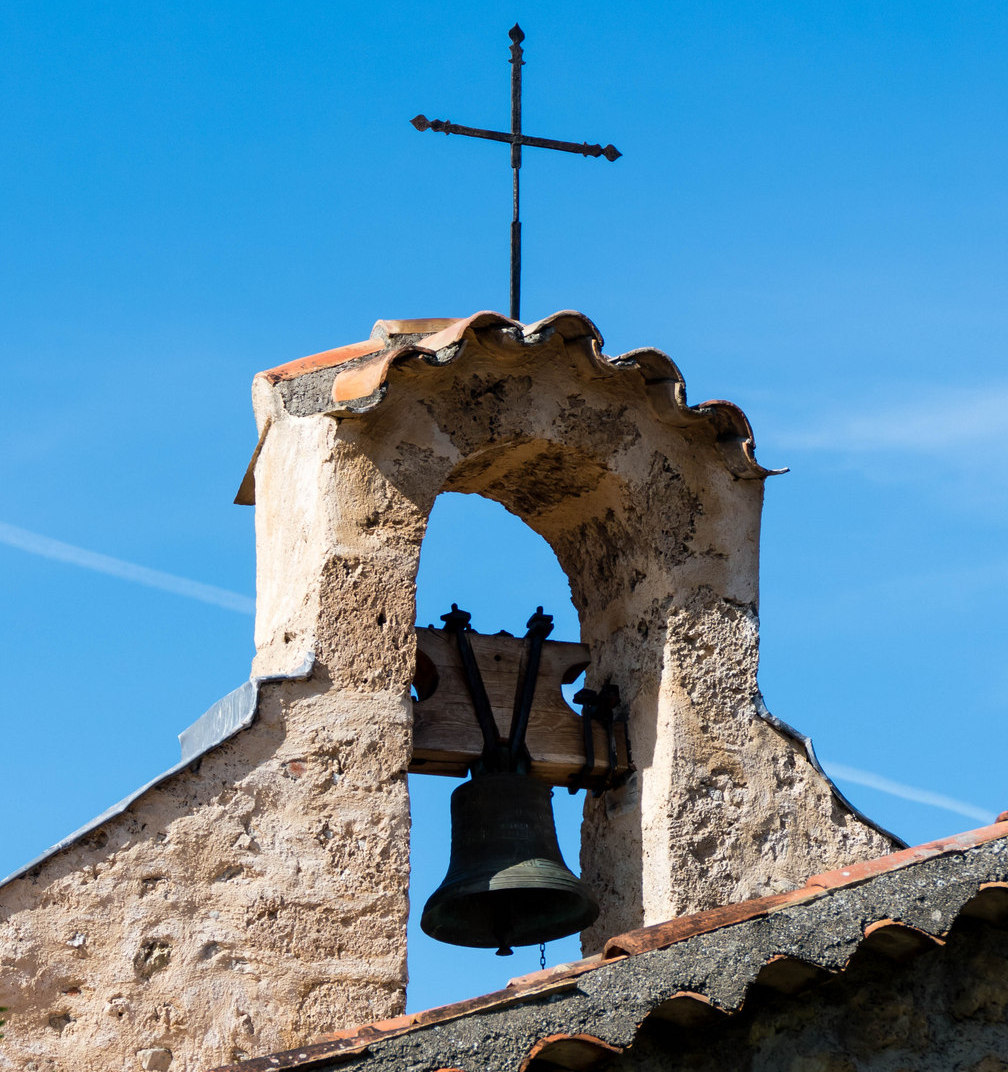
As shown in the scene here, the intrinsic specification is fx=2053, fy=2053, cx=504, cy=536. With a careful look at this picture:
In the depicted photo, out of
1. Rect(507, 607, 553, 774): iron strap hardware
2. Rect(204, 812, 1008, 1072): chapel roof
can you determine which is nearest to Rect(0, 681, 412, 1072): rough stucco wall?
Rect(507, 607, 553, 774): iron strap hardware

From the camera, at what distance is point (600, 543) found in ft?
21.1

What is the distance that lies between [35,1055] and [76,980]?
203 millimetres

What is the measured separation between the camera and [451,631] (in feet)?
20.3

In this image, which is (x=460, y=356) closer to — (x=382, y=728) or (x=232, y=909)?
(x=382, y=728)

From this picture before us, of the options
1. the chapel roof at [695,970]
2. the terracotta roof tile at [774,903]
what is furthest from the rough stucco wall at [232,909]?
the terracotta roof tile at [774,903]

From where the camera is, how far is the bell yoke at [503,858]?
578cm

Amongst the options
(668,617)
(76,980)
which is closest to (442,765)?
(668,617)

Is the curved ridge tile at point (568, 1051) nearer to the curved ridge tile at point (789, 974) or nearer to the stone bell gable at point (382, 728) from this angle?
the curved ridge tile at point (789, 974)

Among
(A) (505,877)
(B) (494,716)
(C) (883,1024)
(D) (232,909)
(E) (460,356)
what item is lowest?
(C) (883,1024)

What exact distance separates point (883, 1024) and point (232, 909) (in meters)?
1.74

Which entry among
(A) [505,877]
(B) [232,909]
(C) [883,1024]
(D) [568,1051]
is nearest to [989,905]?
(C) [883,1024]

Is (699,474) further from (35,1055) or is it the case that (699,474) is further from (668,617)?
(35,1055)

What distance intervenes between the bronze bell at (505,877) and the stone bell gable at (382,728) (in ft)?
0.61

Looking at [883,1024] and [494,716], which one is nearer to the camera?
[883,1024]
